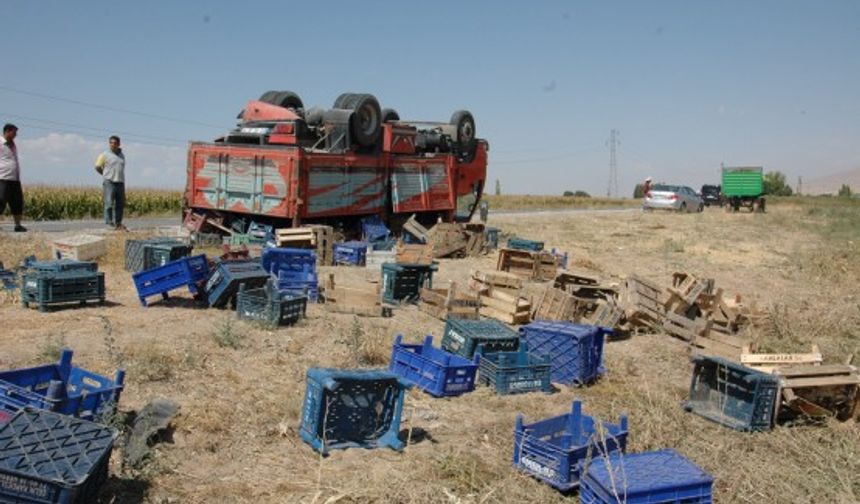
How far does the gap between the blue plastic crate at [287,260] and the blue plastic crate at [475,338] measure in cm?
322

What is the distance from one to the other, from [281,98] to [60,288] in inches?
404

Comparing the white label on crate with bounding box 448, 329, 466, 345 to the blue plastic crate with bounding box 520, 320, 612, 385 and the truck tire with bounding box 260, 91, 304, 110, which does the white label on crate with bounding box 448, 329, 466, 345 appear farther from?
the truck tire with bounding box 260, 91, 304, 110

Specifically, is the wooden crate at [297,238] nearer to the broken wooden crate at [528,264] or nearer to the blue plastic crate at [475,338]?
the broken wooden crate at [528,264]

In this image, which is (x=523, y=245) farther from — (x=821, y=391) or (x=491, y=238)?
(x=821, y=391)

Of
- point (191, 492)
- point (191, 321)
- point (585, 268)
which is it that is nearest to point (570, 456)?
point (191, 492)

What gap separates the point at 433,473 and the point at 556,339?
302cm

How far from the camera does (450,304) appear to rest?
10.0 m

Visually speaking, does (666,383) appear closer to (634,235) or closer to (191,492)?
(191,492)

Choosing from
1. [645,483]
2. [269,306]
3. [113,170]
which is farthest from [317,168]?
[645,483]

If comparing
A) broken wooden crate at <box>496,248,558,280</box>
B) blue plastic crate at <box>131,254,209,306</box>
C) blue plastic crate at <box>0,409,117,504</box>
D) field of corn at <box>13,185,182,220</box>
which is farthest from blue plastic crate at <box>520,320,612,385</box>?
field of corn at <box>13,185,182,220</box>

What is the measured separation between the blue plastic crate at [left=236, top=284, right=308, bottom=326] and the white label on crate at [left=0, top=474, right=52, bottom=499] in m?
4.69

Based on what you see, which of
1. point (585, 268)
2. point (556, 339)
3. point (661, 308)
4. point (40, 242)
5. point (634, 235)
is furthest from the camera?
point (634, 235)

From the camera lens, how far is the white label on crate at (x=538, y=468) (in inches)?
207

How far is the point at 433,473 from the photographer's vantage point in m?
5.26
